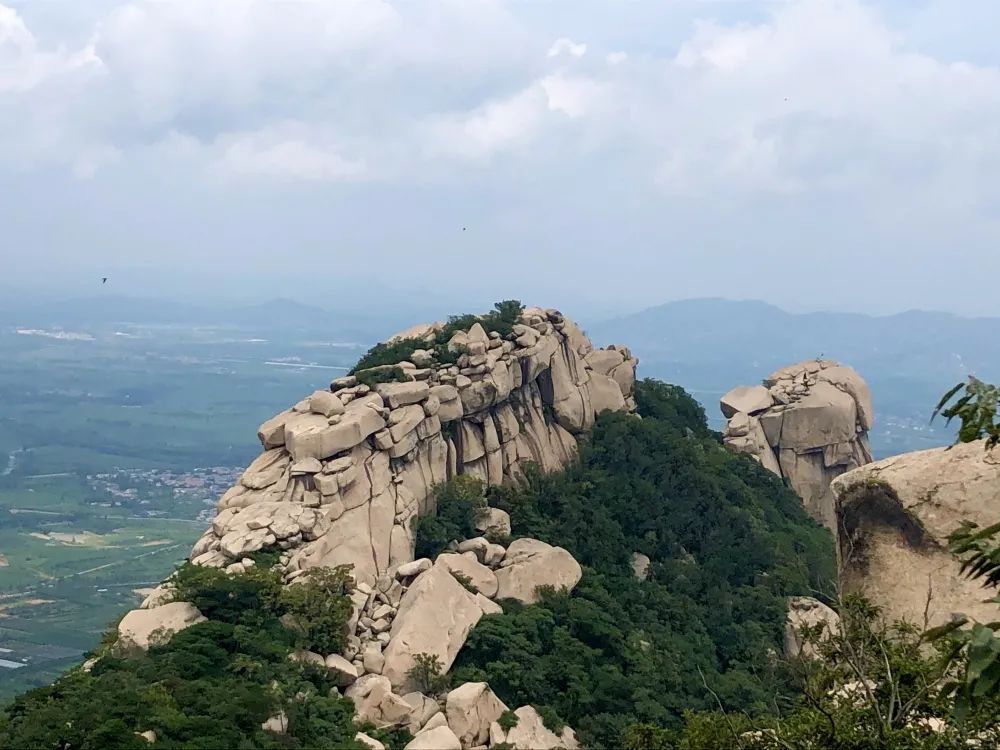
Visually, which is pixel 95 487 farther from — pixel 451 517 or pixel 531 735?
pixel 531 735

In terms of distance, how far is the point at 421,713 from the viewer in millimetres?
24125

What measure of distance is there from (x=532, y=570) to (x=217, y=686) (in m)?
11.4

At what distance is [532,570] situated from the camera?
102 ft

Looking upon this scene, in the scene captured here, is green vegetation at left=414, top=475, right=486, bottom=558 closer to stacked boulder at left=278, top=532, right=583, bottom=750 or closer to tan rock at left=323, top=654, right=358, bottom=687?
stacked boulder at left=278, top=532, right=583, bottom=750

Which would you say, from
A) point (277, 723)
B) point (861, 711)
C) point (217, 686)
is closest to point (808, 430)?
point (277, 723)

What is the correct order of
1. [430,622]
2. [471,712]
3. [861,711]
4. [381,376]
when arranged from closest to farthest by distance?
[861,711]
[471,712]
[430,622]
[381,376]

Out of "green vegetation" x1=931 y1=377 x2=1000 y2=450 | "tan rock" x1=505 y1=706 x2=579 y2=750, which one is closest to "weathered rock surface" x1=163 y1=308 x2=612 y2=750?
"tan rock" x1=505 y1=706 x2=579 y2=750

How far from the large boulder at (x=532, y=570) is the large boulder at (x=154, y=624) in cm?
925

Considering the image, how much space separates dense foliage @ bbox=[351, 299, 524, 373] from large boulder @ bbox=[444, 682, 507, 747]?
15.4 m

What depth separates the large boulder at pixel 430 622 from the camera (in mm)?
25547

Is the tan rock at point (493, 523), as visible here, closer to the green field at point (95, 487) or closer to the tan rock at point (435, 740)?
the tan rock at point (435, 740)

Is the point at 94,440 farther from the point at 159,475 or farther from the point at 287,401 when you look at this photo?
the point at 287,401

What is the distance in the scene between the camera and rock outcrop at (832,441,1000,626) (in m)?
18.4

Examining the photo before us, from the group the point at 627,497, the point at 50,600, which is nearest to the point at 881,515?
the point at 627,497
